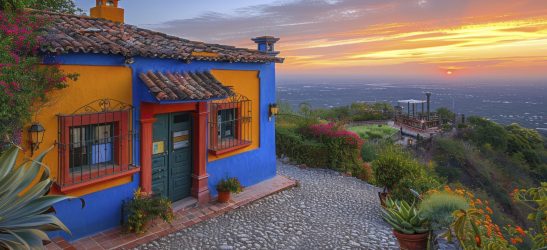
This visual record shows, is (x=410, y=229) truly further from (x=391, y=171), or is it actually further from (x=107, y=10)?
(x=107, y=10)

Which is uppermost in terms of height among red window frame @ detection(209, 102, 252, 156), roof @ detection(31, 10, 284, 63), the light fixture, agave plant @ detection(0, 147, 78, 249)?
roof @ detection(31, 10, 284, 63)

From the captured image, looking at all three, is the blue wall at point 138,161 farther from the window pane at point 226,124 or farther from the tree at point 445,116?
the tree at point 445,116

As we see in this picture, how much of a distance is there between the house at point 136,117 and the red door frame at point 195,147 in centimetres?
2

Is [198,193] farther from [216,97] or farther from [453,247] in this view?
[453,247]

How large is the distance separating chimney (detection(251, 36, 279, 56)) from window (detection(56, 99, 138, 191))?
16.2 feet

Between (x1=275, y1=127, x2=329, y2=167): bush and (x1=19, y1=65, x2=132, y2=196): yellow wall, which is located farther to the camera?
(x1=275, y1=127, x2=329, y2=167): bush

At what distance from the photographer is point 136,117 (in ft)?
23.1

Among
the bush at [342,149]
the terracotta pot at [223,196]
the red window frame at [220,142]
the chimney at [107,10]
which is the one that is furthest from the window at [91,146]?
the bush at [342,149]

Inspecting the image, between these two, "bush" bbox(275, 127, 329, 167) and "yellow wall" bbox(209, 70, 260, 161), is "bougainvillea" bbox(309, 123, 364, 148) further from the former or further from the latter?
"yellow wall" bbox(209, 70, 260, 161)

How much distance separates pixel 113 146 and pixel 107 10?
171 inches

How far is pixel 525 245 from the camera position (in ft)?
30.1

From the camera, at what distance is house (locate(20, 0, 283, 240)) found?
19.8 ft

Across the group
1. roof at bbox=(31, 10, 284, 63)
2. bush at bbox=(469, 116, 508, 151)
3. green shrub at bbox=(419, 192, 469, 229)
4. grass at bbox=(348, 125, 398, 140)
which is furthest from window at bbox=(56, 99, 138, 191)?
bush at bbox=(469, 116, 508, 151)

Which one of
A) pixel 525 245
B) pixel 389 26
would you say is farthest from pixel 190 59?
pixel 389 26
